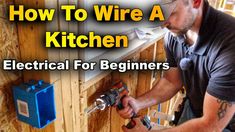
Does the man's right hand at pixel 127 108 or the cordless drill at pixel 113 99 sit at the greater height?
the cordless drill at pixel 113 99

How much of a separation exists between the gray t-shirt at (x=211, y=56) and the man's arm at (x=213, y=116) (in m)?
0.03

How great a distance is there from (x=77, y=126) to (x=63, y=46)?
31 cm

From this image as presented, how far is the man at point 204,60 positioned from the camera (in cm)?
91

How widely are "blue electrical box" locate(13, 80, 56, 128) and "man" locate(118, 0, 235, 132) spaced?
1.56 feet

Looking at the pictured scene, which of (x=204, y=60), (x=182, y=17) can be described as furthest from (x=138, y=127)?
(x=182, y=17)

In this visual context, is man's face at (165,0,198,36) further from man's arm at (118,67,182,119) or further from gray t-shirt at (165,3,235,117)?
man's arm at (118,67,182,119)

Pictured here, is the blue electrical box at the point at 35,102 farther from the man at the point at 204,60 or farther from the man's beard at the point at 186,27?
the man's beard at the point at 186,27

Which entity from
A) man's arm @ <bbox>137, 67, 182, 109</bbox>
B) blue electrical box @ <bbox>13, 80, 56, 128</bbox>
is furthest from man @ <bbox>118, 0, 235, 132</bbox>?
blue electrical box @ <bbox>13, 80, 56, 128</bbox>

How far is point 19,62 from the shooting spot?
2.07 feet

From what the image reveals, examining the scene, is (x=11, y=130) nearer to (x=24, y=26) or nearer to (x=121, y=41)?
(x=24, y=26)

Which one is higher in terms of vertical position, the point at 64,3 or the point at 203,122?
the point at 64,3

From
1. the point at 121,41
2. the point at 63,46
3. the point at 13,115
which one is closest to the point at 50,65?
the point at 63,46

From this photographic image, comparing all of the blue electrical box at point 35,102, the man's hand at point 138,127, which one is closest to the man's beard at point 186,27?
the man's hand at point 138,127

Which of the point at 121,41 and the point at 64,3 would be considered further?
the point at 121,41
